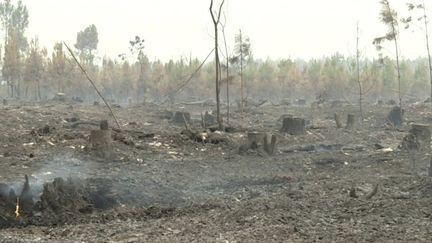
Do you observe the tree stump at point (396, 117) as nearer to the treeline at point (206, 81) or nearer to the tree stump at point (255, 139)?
the tree stump at point (255, 139)

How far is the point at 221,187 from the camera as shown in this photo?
39.4ft

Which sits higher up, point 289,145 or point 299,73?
point 299,73

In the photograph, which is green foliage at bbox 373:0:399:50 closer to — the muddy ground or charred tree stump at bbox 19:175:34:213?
the muddy ground

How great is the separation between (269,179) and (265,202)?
3.10m

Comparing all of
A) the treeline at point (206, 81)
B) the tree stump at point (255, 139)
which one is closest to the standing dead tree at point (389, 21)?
the tree stump at point (255, 139)

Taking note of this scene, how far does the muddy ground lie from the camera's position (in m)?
7.97

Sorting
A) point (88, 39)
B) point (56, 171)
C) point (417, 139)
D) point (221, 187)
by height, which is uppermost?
point (88, 39)

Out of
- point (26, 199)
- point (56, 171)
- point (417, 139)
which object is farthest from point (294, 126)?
point (26, 199)

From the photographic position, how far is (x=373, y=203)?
8961 millimetres

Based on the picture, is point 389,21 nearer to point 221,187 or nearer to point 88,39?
point 221,187

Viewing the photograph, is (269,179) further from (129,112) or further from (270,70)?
(270,70)

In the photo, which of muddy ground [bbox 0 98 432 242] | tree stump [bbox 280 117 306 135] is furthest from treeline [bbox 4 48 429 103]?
muddy ground [bbox 0 98 432 242]

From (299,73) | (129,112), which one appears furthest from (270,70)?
(129,112)

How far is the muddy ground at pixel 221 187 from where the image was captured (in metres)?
7.97
